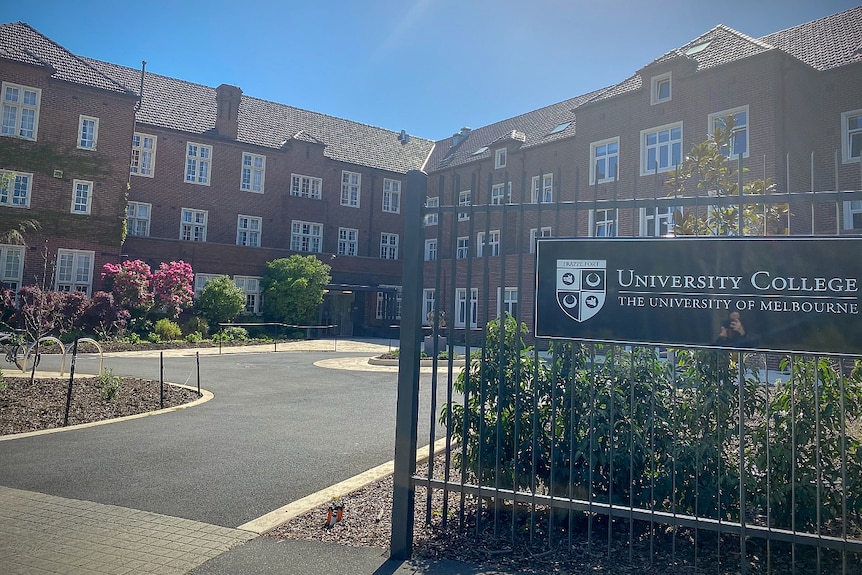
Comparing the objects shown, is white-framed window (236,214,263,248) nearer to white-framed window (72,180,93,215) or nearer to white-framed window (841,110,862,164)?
white-framed window (72,180,93,215)

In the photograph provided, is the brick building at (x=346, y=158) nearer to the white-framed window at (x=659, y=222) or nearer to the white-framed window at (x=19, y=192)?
the white-framed window at (x=19, y=192)

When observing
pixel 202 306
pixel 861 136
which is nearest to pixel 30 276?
pixel 202 306

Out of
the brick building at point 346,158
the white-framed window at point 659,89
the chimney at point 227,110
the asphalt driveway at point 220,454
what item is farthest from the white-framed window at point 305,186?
the asphalt driveway at point 220,454

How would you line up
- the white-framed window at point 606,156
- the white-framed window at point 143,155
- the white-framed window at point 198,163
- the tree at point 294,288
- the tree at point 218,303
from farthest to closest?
the white-framed window at point 198,163 → the white-framed window at point 143,155 → the tree at point 294,288 → the tree at point 218,303 → the white-framed window at point 606,156

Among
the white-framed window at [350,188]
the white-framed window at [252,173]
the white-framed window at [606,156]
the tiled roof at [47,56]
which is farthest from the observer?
the white-framed window at [350,188]

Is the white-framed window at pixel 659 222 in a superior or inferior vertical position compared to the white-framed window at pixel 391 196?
inferior

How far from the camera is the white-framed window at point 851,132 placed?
19.0 meters

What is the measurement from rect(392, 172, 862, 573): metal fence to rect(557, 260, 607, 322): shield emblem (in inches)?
9.2

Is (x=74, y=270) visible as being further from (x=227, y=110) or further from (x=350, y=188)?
(x=350, y=188)

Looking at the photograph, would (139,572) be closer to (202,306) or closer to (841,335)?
(841,335)

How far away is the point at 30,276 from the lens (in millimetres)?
25328

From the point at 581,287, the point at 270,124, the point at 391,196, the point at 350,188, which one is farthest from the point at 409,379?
the point at 391,196

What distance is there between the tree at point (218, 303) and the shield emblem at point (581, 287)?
2574cm

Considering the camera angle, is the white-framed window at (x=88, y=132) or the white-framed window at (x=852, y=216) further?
the white-framed window at (x=88, y=132)
